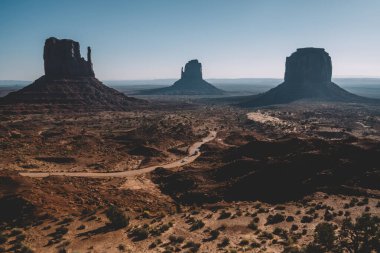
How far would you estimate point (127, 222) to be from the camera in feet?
99.1

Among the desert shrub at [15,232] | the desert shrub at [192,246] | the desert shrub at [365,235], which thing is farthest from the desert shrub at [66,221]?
the desert shrub at [365,235]

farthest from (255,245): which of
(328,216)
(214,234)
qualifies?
(328,216)

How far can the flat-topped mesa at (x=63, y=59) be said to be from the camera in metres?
151

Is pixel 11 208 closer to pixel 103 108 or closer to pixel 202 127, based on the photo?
pixel 202 127

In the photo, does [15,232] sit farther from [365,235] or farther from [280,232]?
[365,235]

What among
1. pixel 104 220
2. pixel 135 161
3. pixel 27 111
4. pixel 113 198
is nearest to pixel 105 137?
pixel 135 161

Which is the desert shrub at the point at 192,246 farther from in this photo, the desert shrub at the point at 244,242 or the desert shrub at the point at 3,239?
the desert shrub at the point at 3,239

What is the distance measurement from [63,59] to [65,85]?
11.2 m

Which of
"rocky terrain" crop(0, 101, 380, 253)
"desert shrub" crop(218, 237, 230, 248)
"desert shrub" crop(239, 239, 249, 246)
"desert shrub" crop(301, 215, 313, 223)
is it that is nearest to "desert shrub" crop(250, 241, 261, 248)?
"rocky terrain" crop(0, 101, 380, 253)

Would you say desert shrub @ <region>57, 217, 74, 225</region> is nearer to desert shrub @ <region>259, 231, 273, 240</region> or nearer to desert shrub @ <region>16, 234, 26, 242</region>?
desert shrub @ <region>16, 234, 26, 242</region>

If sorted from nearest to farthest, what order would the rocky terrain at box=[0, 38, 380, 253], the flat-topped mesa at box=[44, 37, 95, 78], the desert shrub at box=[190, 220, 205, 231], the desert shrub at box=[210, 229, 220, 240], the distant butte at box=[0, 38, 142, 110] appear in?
the rocky terrain at box=[0, 38, 380, 253] → the desert shrub at box=[210, 229, 220, 240] → the desert shrub at box=[190, 220, 205, 231] → the distant butte at box=[0, 38, 142, 110] → the flat-topped mesa at box=[44, 37, 95, 78]

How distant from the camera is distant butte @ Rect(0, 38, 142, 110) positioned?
5722 inches

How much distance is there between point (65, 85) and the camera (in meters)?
154

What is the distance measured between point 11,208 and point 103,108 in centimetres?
12469
